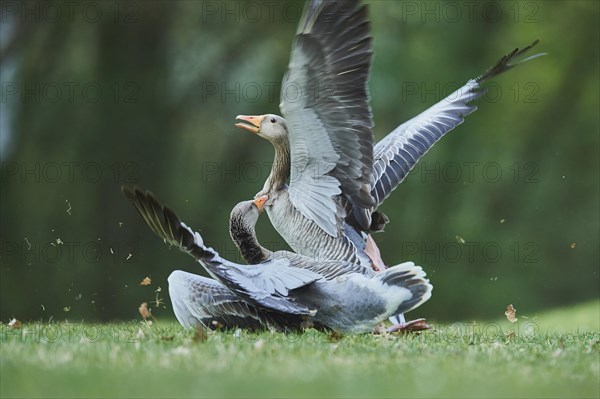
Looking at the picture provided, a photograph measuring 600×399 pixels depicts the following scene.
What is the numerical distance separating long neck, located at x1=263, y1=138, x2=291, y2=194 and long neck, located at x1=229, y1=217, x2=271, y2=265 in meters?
0.70

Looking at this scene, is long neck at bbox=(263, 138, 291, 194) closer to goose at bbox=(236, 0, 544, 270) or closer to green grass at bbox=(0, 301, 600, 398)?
goose at bbox=(236, 0, 544, 270)

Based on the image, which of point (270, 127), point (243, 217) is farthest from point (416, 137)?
point (243, 217)

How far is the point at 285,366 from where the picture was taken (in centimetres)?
498

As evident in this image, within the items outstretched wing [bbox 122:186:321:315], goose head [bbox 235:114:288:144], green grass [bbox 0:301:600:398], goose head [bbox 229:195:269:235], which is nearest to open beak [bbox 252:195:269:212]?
goose head [bbox 229:195:269:235]

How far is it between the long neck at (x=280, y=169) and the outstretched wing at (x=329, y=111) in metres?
0.33

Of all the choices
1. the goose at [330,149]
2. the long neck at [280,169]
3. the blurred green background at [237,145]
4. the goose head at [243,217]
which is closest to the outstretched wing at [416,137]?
the goose at [330,149]

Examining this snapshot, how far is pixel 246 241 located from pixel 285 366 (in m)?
2.38

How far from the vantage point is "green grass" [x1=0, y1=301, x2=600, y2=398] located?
14.6 ft

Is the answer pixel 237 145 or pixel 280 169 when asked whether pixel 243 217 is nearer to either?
pixel 280 169

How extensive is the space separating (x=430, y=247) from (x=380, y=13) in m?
4.70

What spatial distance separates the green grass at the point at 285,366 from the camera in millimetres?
4449

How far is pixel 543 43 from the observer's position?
19656 mm

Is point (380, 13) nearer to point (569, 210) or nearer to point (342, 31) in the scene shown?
point (569, 210)

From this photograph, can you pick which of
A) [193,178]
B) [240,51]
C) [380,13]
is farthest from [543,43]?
[193,178]
